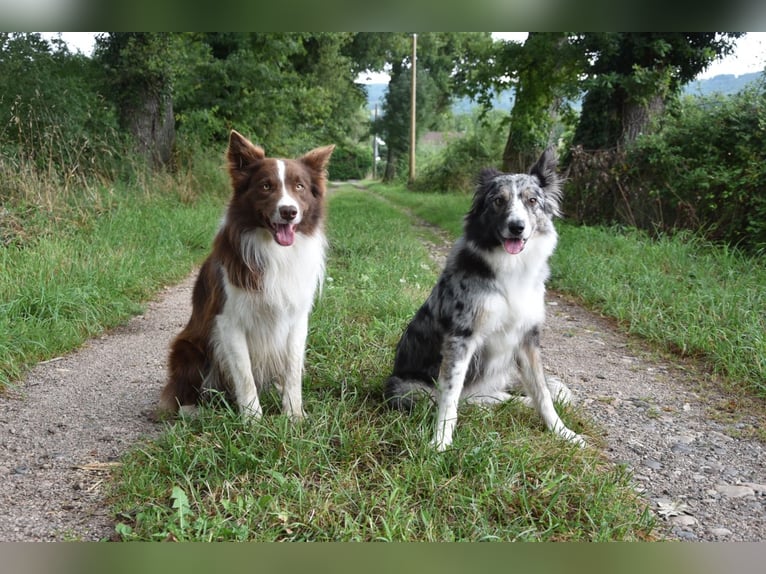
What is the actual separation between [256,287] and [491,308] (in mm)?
1415

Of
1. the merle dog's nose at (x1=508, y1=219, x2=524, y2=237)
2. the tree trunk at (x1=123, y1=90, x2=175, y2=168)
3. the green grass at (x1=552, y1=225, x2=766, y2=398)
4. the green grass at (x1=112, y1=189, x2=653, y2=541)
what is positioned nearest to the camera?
the green grass at (x1=112, y1=189, x2=653, y2=541)

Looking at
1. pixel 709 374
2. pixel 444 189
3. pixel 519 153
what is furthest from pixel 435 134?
pixel 709 374

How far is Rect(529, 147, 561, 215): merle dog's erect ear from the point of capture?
3.62 meters

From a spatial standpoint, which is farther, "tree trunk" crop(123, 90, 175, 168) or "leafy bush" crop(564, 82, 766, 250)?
"tree trunk" crop(123, 90, 175, 168)

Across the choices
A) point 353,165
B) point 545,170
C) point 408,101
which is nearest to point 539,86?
point 545,170

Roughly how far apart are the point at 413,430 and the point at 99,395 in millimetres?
2394

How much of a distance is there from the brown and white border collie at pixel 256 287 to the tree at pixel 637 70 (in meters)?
8.72

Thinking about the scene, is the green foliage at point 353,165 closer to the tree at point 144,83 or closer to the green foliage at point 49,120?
the tree at point 144,83

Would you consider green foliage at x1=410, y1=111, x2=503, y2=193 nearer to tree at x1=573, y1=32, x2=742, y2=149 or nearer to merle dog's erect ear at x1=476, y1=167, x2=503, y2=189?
tree at x1=573, y1=32, x2=742, y2=149

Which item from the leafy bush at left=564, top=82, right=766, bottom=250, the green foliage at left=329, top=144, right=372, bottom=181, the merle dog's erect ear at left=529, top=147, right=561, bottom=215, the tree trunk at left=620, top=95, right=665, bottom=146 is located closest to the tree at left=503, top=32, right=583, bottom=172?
the tree trunk at left=620, top=95, right=665, bottom=146

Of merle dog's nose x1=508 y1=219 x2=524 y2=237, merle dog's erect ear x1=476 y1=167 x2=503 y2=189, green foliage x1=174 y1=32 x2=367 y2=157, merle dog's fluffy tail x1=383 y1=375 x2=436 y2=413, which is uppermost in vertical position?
green foliage x1=174 y1=32 x2=367 y2=157

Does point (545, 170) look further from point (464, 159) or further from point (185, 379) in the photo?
point (464, 159)

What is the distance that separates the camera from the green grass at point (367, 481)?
2.63m

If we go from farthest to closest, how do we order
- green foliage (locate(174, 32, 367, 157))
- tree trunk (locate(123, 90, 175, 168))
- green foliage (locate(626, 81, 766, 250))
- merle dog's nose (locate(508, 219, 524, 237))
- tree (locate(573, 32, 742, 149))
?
green foliage (locate(174, 32, 367, 157)) < tree trunk (locate(123, 90, 175, 168)) < tree (locate(573, 32, 742, 149)) < green foliage (locate(626, 81, 766, 250)) < merle dog's nose (locate(508, 219, 524, 237))
